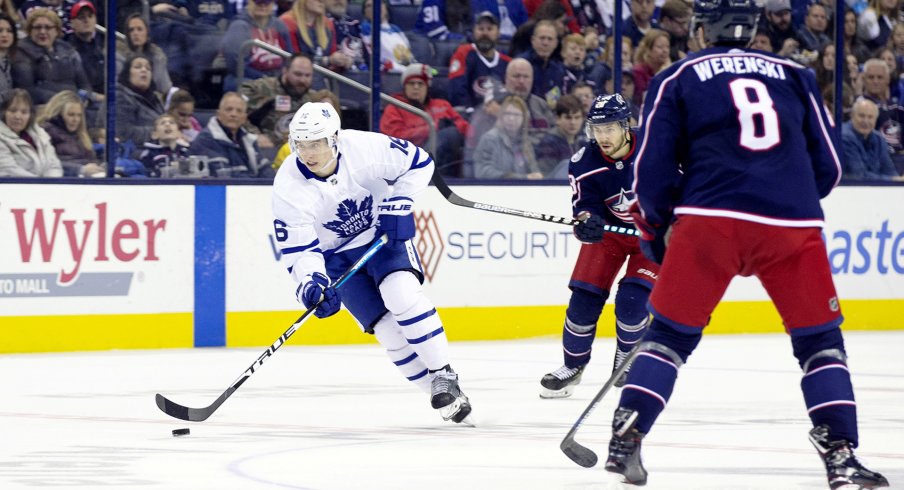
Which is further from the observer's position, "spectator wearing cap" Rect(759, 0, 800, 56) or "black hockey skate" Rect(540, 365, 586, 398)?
"spectator wearing cap" Rect(759, 0, 800, 56)

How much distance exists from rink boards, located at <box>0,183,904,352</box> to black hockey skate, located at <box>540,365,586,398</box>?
2233 mm

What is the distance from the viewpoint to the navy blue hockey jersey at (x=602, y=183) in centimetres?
588

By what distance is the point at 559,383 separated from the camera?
19.5 ft

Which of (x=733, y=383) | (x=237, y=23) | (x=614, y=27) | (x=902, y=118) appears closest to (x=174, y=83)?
(x=237, y=23)

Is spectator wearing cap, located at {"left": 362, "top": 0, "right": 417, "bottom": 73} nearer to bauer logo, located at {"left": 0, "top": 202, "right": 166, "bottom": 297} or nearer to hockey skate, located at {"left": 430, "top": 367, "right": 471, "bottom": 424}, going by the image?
bauer logo, located at {"left": 0, "top": 202, "right": 166, "bottom": 297}

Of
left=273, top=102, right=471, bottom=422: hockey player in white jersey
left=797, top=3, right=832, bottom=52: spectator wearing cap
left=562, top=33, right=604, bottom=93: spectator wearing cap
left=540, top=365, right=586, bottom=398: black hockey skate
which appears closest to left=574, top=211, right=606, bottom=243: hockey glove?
left=540, top=365, right=586, bottom=398: black hockey skate

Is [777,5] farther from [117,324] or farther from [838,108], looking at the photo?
[117,324]

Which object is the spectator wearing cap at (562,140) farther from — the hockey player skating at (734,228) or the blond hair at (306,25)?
the hockey player skating at (734,228)

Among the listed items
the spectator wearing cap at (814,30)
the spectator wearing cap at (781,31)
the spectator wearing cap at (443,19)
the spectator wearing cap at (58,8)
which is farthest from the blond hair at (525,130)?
the spectator wearing cap at (58,8)

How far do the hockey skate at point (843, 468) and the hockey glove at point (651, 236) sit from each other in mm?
560

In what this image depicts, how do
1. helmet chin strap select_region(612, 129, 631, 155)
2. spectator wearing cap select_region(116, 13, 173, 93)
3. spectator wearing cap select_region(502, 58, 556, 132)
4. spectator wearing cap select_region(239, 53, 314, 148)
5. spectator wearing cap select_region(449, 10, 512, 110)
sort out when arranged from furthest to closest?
1. spectator wearing cap select_region(502, 58, 556, 132)
2. spectator wearing cap select_region(449, 10, 512, 110)
3. spectator wearing cap select_region(239, 53, 314, 148)
4. spectator wearing cap select_region(116, 13, 173, 93)
5. helmet chin strap select_region(612, 129, 631, 155)

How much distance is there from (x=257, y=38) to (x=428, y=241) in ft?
4.42

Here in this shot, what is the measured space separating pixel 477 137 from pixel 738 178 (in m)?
5.00

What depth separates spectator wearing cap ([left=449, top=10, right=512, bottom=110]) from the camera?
843cm
